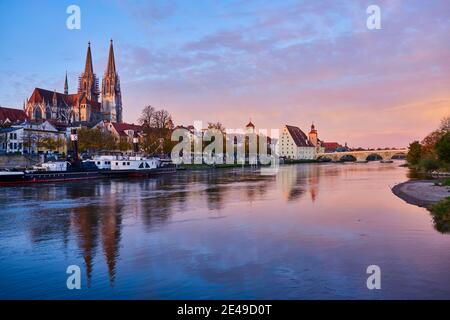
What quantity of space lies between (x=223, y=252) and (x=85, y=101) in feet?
464

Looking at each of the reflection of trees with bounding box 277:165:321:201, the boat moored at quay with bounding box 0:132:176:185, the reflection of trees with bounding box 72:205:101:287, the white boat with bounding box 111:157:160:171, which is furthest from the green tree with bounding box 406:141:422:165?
the reflection of trees with bounding box 72:205:101:287

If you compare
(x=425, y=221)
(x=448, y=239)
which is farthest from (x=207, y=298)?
(x=425, y=221)

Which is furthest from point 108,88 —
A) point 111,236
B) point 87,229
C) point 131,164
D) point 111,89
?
point 111,236

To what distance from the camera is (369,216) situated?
23812 mm

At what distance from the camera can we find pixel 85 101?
146500 mm

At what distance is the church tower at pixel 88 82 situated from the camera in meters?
159

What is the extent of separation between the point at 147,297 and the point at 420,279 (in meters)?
7.47

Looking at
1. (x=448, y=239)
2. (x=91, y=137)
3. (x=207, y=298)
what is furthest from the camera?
(x=91, y=137)

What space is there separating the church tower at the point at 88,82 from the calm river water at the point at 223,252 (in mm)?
139624

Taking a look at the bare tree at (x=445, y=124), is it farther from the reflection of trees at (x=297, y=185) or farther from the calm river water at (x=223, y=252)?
the calm river water at (x=223, y=252)

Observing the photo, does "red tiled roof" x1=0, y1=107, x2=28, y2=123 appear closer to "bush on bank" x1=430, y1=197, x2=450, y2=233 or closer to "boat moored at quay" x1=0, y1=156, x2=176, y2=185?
"boat moored at quay" x1=0, y1=156, x2=176, y2=185

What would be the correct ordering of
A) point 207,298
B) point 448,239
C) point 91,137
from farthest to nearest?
point 91,137
point 448,239
point 207,298

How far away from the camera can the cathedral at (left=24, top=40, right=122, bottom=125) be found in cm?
13362
